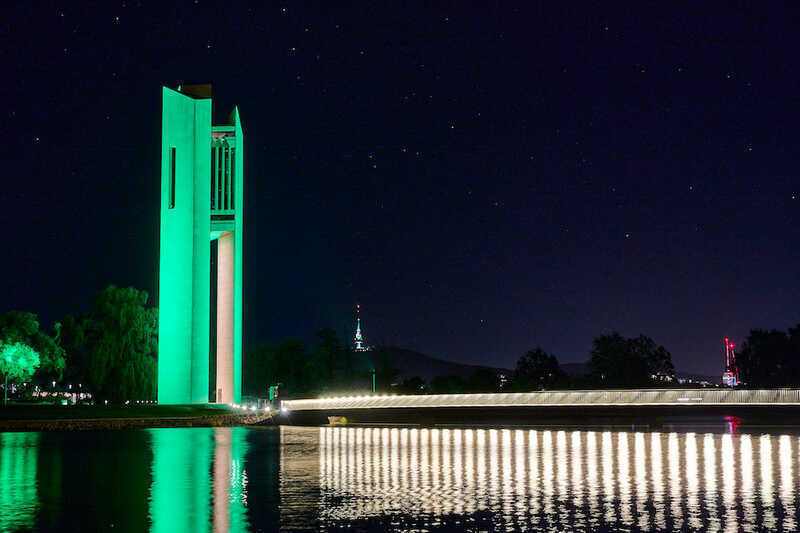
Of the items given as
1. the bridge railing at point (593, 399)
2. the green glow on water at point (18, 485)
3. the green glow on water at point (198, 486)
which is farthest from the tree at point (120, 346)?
the green glow on water at point (198, 486)

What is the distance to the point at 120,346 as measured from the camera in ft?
180

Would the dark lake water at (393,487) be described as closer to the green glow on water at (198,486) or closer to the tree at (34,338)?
the green glow on water at (198,486)

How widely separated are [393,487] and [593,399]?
3398 cm

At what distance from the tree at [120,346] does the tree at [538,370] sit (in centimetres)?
6170

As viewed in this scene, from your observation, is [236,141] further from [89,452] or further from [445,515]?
[445,515]

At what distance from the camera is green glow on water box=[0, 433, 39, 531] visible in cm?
1484

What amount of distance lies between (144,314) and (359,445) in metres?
25.6

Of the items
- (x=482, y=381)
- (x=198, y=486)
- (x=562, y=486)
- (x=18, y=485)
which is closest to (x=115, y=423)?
(x=18, y=485)

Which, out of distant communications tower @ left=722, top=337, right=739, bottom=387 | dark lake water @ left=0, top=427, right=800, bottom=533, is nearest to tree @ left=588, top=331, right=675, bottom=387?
distant communications tower @ left=722, top=337, right=739, bottom=387

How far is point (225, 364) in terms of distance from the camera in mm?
56688

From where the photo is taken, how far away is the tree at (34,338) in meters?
62.7

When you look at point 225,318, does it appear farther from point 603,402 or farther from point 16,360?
point 603,402

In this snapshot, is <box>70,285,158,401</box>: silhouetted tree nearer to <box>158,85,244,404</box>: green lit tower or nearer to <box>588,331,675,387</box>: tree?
<box>158,85,244,404</box>: green lit tower

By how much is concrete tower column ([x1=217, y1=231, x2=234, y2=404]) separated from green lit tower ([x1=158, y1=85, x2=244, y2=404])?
2.4 inches
